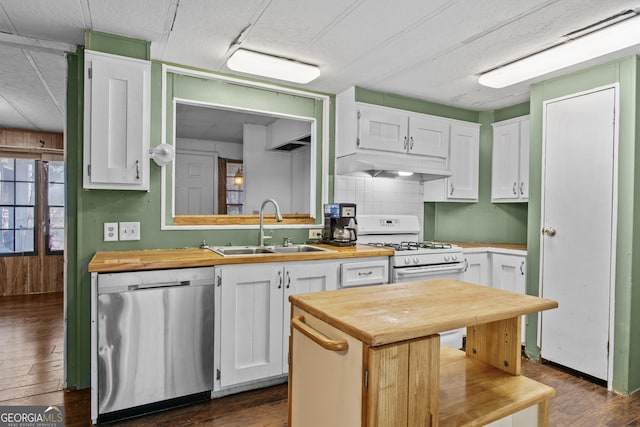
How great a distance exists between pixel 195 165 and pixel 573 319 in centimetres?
483

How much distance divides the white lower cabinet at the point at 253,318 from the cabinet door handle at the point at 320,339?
3.53ft

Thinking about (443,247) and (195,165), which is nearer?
(443,247)

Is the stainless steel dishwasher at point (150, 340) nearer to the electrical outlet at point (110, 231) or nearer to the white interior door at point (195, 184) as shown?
the electrical outlet at point (110, 231)

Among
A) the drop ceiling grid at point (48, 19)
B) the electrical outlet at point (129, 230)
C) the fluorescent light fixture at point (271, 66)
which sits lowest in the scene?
the electrical outlet at point (129, 230)

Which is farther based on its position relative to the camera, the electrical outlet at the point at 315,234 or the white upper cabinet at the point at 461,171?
the white upper cabinet at the point at 461,171

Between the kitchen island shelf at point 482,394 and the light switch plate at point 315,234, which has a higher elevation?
the light switch plate at point 315,234

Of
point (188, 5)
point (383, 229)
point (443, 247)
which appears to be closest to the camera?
point (188, 5)

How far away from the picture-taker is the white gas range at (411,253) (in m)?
2.97

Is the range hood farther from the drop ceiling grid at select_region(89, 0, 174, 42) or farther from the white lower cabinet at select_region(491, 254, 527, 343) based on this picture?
the drop ceiling grid at select_region(89, 0, 174, 42)

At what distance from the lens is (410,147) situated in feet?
11.5

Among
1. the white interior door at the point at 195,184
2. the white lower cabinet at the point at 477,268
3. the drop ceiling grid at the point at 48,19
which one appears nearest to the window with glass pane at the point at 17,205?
the white interior door at the point at 195,184

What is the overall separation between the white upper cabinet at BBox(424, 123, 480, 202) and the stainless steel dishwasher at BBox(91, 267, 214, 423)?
252 cm

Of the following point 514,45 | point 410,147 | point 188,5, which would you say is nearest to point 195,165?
point 410,147

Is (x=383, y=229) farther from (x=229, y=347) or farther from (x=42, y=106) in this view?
(x=42, y=106)
